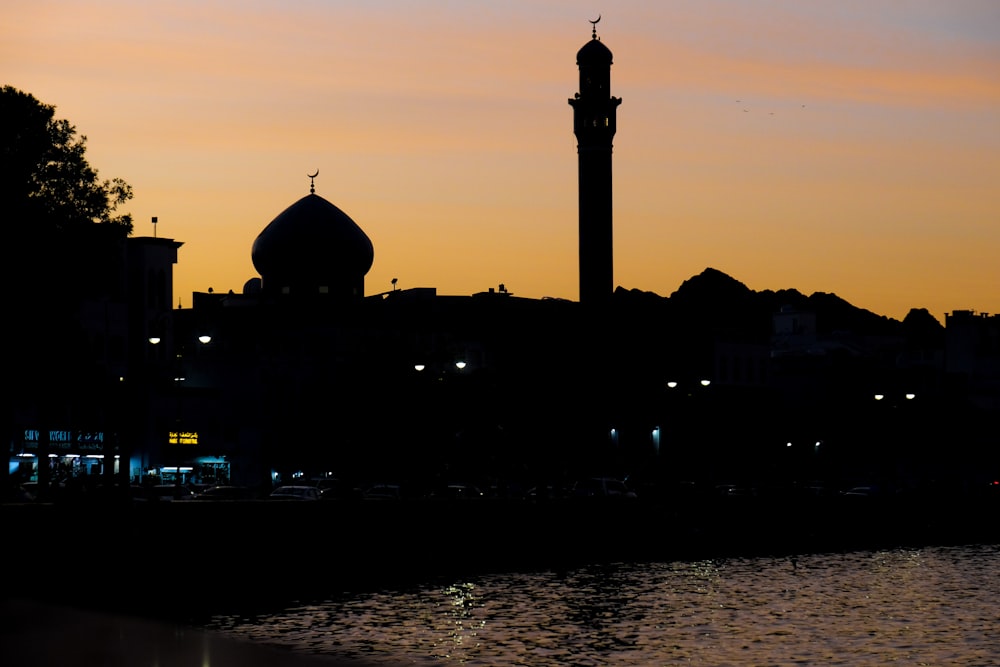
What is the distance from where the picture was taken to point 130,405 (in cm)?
5825

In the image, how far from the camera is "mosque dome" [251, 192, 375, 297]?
145 meters

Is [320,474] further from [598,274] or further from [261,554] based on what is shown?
[261,554]

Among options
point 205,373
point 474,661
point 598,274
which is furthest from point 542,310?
point 474,661

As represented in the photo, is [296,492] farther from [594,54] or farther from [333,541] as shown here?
[594,54]

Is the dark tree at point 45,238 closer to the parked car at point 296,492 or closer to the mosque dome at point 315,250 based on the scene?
the parked car at point 296,492

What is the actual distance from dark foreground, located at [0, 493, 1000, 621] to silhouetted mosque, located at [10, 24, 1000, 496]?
580cm

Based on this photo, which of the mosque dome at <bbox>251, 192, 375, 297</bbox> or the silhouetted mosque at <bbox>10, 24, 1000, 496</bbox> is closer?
the silhouetted mosque at <bbox>10, 24, 1000, 496</bbox>

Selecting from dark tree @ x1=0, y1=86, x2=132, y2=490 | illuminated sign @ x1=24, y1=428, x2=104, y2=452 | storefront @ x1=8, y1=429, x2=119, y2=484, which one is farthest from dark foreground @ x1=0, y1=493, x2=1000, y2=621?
illuminated sign @ x1=24, y1=428, x2=104, y2=452

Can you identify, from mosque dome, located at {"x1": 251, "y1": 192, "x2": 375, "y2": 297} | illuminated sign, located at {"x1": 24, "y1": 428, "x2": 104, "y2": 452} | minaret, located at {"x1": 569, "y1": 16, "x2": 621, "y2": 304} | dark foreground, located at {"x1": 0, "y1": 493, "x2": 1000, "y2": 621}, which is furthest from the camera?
mosque dome, located at {"x1": 251, "y1": 192, "x2": 375, "y2": 297}

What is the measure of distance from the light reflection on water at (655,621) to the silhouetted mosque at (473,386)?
39.7 feet

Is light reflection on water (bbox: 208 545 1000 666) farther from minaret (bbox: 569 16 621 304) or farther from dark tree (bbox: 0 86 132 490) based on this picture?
minaret (bbox: 569 16 621 304)

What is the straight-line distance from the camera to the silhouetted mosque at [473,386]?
326 feet

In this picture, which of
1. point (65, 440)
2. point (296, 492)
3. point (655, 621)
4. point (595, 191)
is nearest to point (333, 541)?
point (655, 621)

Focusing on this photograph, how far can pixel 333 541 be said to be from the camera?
202 ft
